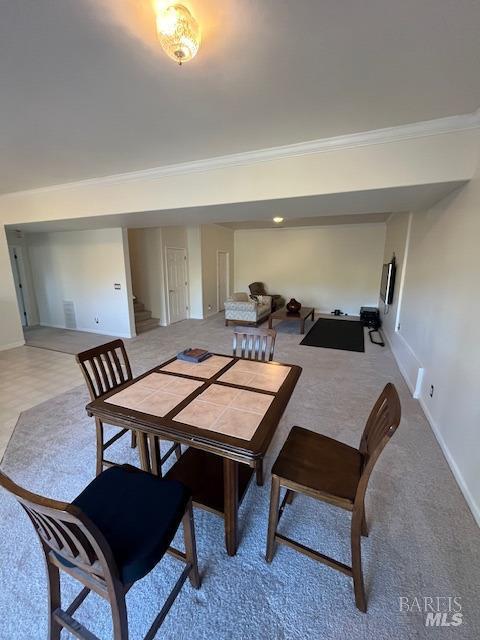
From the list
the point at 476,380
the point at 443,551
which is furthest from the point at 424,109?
the point at 443,551

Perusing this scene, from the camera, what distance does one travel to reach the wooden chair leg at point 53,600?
101cm

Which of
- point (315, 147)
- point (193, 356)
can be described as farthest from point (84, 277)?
point (315, 147)

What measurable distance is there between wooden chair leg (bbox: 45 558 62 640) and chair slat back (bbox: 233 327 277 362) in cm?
165

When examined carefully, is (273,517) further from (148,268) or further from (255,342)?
(148,268)

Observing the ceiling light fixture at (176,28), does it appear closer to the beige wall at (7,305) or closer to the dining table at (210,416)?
the dining table at (210,416)

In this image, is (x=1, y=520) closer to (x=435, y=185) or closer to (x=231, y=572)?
(x=231, y=572)

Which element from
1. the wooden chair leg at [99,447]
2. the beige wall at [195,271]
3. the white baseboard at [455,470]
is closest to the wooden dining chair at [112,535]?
the wooden chair leg at [99,447]

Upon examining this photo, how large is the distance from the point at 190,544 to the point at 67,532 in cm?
64

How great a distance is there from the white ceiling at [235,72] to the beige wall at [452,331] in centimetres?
89

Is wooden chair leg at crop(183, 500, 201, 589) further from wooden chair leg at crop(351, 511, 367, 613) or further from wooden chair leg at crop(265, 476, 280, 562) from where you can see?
wooden chair leg at crop(351, 511, 367, 613)

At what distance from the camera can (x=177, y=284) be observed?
677 cm

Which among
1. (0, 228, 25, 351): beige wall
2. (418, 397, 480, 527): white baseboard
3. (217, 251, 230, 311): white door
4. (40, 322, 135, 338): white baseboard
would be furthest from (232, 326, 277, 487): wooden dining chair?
(217, 251, 230, 311): white door

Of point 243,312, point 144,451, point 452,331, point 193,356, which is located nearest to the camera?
point 144,451

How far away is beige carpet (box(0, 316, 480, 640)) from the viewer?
1.14 m
